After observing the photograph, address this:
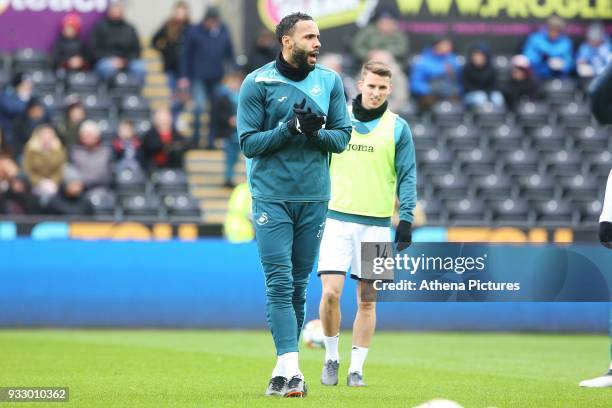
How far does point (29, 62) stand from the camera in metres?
23.4

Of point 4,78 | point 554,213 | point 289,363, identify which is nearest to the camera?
point 289,363

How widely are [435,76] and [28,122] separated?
7754 millimetres

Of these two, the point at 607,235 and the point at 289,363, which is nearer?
the point at 289,363

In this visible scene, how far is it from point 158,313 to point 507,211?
22.6ft

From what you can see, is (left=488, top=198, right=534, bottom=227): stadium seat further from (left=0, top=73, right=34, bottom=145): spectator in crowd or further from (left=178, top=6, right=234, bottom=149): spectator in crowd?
(left=0, top=73, right=34, bottom=145): spectator in crowd

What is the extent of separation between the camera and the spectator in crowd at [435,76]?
24312 millimetres

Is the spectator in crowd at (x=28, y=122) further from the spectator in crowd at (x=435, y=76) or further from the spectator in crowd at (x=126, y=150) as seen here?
the spectator in crowd at (x=435, y=76)

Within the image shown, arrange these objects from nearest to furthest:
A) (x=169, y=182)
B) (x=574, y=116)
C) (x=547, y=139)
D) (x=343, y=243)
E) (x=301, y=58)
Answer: (x=301, y=58) → (x=343, y=243) → (x=169, y=182) → (x=547, y=139) → (x=574, y=116)

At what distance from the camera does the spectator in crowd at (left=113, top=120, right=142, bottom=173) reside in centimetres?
2062

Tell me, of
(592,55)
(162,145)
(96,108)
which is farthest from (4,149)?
(592,55)

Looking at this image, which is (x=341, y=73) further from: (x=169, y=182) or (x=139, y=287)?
(x=139, y=287)

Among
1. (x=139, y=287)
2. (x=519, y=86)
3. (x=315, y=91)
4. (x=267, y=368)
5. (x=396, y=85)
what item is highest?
(x=519, y=86)

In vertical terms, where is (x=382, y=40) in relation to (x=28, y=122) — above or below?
above

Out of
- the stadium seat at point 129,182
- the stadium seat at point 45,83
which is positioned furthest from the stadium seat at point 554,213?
the stadium seat at point 45,83
